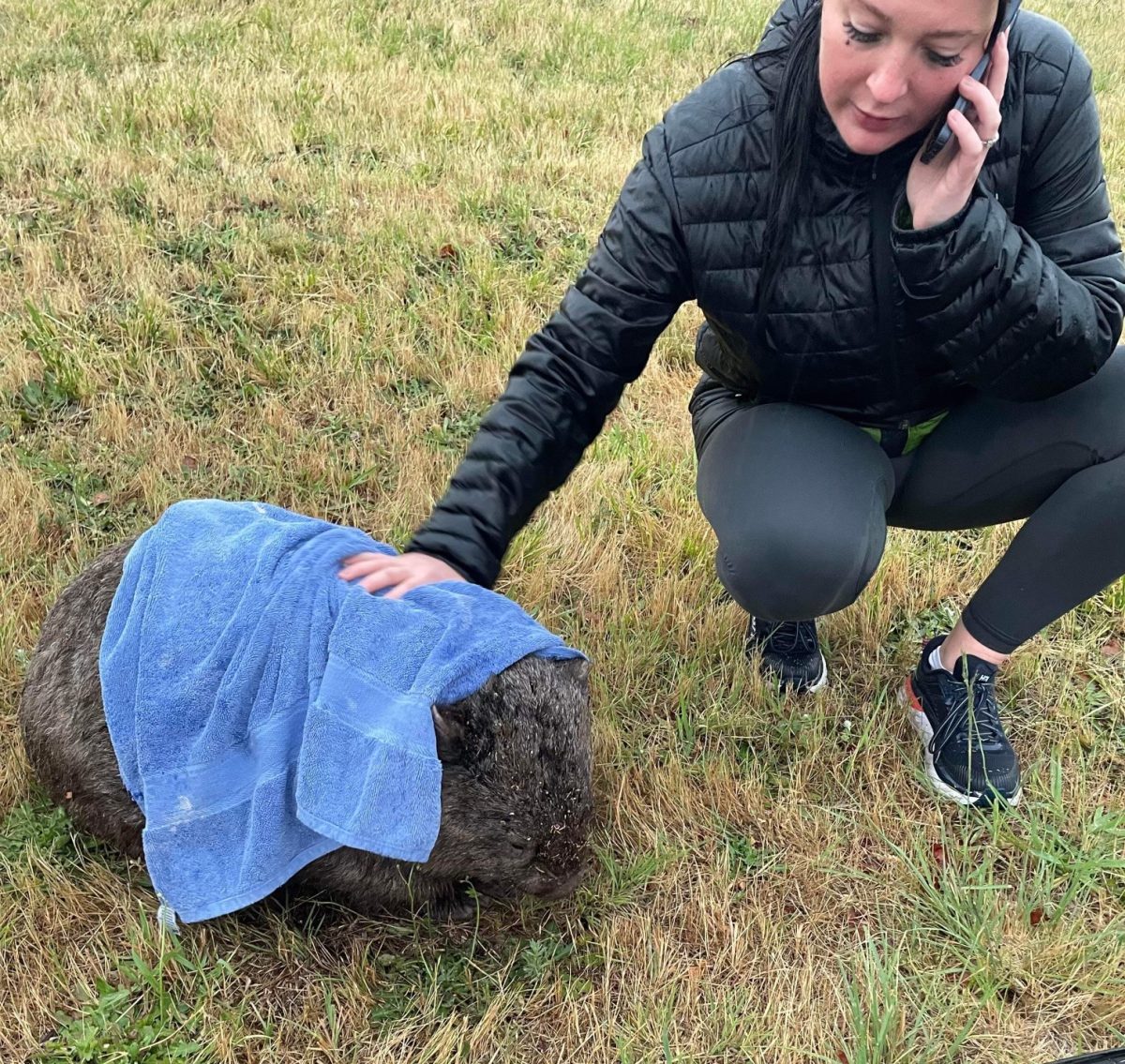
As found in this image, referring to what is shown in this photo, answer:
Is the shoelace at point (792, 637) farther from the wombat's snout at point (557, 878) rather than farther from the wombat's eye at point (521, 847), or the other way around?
the wombat's eye at point (521, 847)

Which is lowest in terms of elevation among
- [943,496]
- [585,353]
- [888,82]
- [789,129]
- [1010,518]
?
[1010,518]

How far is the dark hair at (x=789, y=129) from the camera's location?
2439 mm

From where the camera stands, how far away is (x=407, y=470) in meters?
4.14

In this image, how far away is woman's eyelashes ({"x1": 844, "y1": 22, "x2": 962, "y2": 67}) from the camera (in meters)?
2.17

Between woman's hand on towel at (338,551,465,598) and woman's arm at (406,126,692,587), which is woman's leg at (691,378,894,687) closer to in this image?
woman's arm at (406,126,692,587)

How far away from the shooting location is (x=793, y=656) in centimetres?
335

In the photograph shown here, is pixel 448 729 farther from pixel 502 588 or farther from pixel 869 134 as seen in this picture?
pixel 869 134

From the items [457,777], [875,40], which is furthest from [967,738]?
[875,40]

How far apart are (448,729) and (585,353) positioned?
3.50 ft

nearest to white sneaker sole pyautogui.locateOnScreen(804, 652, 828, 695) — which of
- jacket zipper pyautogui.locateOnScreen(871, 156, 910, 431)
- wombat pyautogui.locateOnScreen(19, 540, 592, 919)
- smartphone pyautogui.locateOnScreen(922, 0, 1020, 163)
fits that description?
wombat pyautogui.locateOnScreen(19, 540, 592, 919)

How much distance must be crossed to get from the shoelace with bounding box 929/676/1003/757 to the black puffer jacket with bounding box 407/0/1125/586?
915mm

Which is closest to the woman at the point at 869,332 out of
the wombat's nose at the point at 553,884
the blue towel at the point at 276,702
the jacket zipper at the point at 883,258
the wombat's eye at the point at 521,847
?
the jacket zipper at the point at 883,258

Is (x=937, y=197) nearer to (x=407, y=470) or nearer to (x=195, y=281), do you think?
(x=407, y=470)

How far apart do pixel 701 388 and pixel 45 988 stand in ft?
8.56
